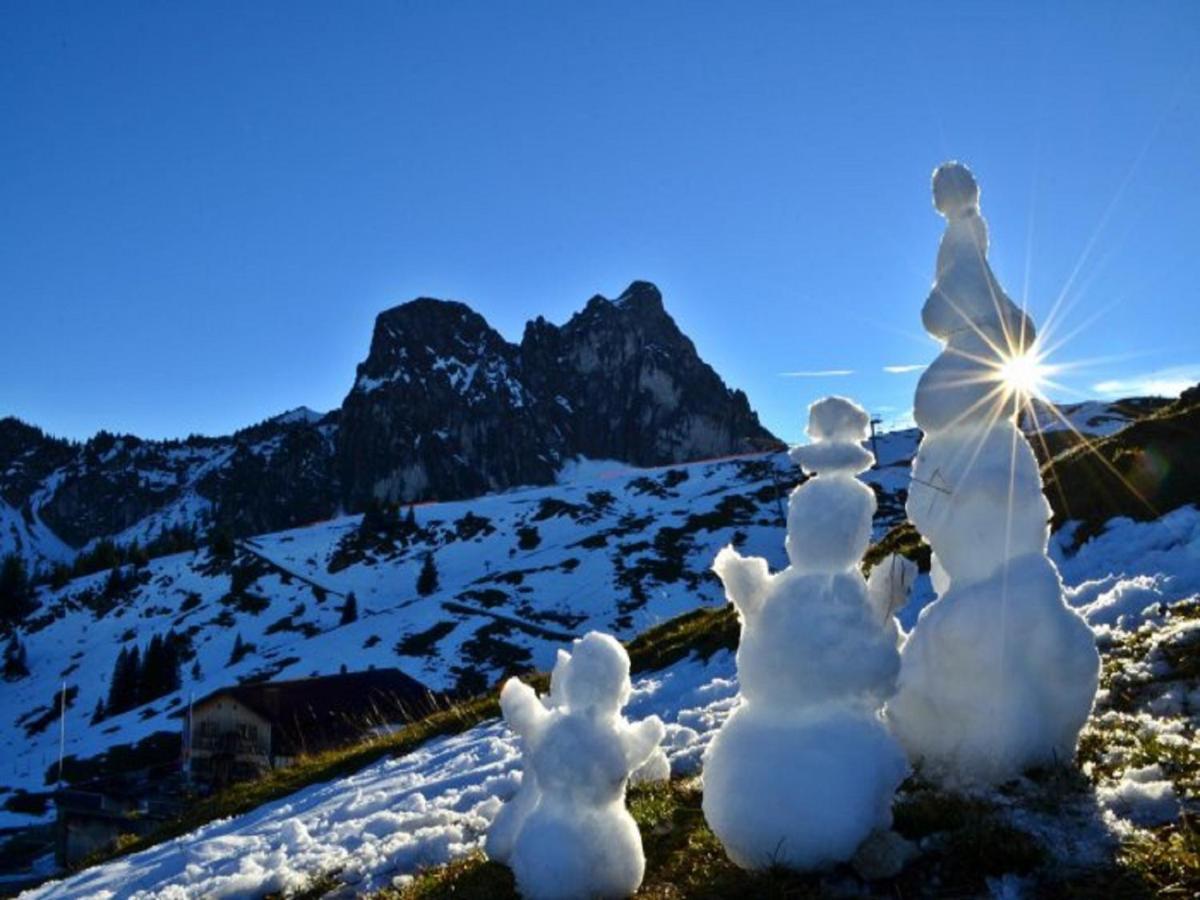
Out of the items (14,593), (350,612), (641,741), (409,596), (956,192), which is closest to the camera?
(641,741)

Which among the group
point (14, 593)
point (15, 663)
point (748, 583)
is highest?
point (14, 593)

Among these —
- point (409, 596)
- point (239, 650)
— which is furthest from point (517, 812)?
point (409, 596)

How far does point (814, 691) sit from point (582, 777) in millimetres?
1480

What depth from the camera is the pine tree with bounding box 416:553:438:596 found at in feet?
342

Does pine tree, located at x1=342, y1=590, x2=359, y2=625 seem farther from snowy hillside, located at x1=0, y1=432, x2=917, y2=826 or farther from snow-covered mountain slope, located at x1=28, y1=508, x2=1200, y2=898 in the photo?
snow-covered mountain slope, located at x1=28, y1=508, x2=1200, y2=898

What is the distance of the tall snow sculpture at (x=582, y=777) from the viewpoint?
5.21 meters

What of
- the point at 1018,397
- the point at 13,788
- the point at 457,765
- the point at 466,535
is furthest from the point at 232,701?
the point at 466,535

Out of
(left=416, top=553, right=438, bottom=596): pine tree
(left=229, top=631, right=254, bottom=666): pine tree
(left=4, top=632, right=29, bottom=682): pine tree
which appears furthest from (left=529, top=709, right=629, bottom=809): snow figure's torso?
(left=4, top=632, right=29, bottom=682): pine tree

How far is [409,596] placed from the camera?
106625 mm

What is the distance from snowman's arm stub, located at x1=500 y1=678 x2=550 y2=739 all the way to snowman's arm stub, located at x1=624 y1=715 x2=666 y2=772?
590mm

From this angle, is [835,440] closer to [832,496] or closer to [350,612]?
[832,496]

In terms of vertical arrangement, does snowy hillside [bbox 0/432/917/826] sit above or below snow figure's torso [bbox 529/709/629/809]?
above

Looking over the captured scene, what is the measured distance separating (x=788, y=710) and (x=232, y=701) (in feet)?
181

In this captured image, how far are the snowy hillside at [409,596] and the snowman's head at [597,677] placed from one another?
55261 mm
